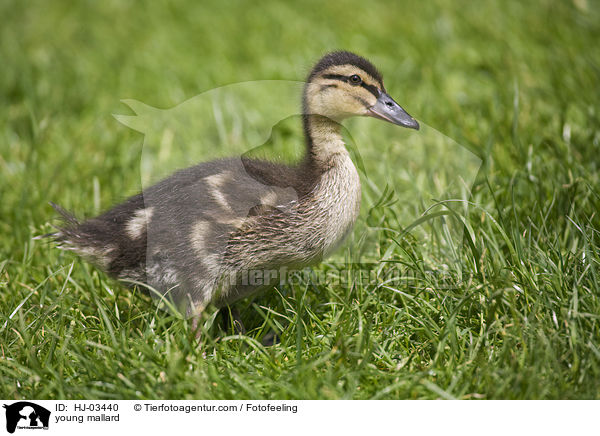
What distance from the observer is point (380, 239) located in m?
2.89

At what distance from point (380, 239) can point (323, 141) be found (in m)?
0.60

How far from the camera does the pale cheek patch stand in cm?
242

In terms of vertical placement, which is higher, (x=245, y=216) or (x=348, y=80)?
(x=348, y=80)

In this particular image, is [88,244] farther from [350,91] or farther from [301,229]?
[350,91]

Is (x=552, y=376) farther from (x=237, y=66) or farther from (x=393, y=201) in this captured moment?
(x=237, y=66)

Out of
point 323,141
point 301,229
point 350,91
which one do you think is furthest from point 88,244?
point 350,91

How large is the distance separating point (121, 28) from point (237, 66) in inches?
60.5

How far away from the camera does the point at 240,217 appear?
2.36 metres

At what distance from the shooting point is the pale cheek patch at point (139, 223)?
2.42 m
